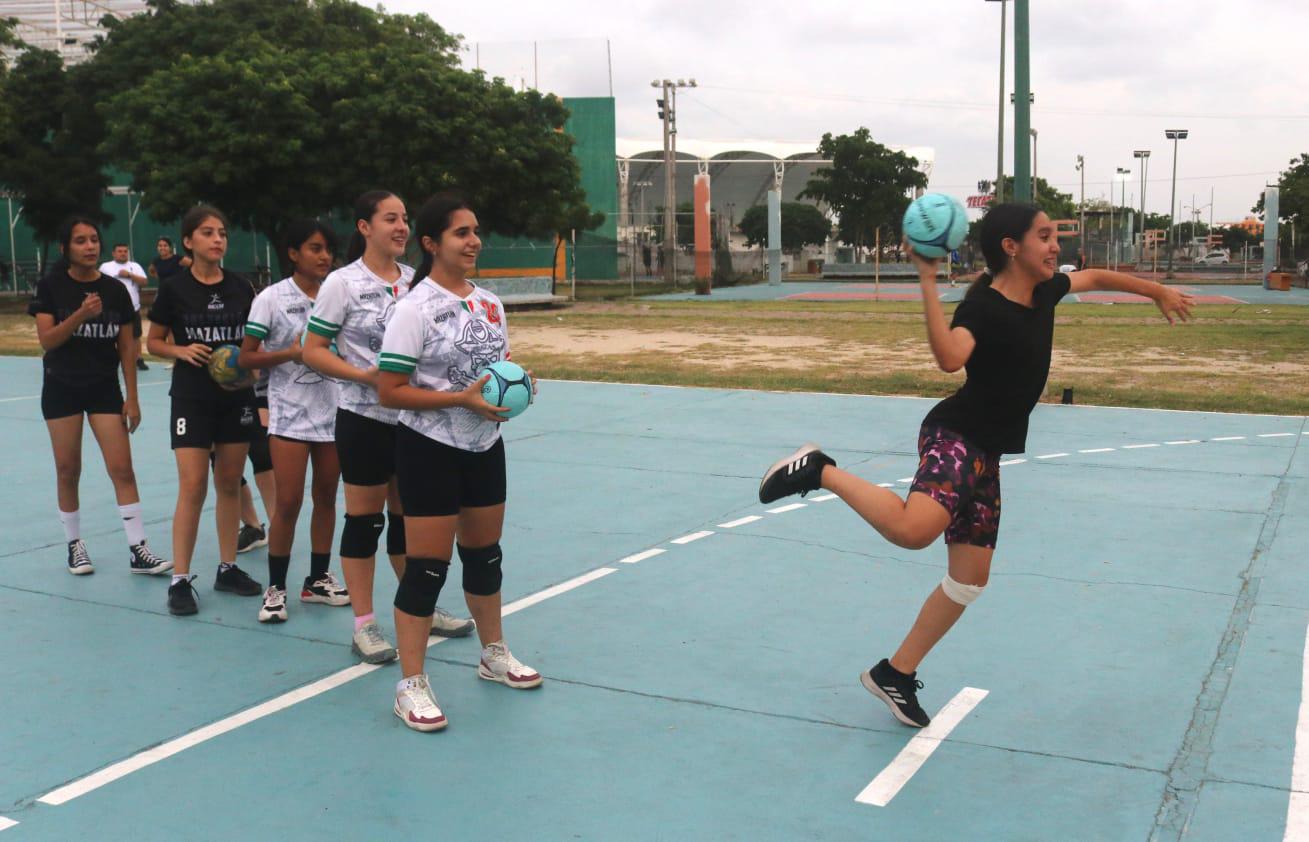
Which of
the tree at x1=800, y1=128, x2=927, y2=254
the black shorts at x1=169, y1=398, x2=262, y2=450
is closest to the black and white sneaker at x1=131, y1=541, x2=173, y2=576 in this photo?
the black shorts at x1=169, y1=398, x2=262, y2=450

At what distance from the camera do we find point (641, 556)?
23.1ft

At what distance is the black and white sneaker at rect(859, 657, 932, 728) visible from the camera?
4473 millimetres

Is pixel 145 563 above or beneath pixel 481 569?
beneath

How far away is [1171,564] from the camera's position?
265 inches

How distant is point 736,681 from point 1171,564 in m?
3.02

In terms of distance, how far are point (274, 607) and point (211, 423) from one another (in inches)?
38.8

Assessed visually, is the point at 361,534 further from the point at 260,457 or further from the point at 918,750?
the point at 918,750

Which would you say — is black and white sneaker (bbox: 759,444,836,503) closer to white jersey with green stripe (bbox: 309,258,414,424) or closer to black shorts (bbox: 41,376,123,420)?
white jersey with green stripe (bbox: 309,258,414,424)

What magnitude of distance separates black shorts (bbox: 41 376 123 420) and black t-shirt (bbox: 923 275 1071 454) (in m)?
4.42

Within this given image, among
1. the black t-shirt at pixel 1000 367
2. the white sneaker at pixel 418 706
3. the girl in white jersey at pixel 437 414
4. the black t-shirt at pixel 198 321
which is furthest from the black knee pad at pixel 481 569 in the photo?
the black t-shirt at pixel 198 321

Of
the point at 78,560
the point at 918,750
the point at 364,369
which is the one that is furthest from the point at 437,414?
the point at 78,560

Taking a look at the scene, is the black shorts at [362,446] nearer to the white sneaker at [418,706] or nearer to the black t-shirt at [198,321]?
the white sneaker at [418,706]

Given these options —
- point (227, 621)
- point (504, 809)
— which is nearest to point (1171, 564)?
point (504, 809)

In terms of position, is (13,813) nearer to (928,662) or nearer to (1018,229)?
(928,662)
